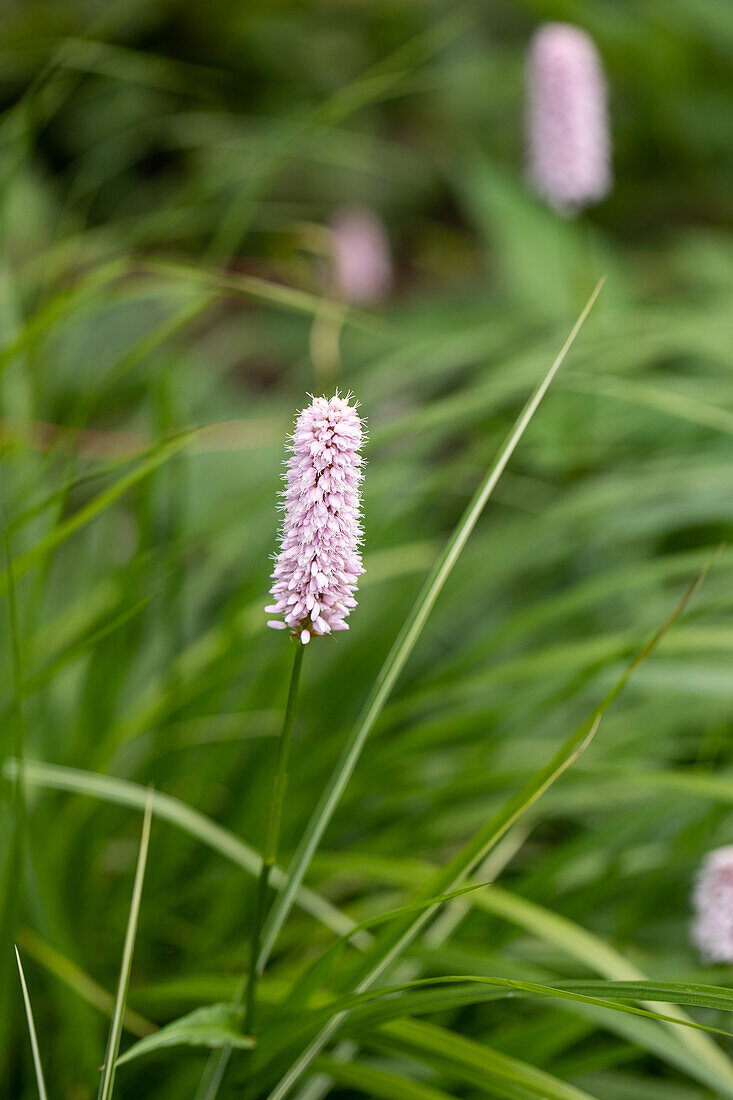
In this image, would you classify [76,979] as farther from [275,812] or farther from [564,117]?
[564,117]

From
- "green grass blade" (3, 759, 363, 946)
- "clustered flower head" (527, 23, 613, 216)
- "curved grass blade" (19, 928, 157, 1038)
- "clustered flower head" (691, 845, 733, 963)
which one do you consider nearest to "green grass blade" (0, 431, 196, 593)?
"green grass blade" (3, 759, 363, 946)

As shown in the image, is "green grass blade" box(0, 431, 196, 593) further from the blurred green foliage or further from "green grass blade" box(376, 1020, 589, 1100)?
"green grass blade" box(376, 1020, 589, 1100)

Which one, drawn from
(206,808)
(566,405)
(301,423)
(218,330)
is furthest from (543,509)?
(218,330)

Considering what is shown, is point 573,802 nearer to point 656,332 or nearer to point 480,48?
point 656,332

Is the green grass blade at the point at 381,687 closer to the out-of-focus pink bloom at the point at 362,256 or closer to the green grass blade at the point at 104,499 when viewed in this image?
the green grass blade at the point at 104,499

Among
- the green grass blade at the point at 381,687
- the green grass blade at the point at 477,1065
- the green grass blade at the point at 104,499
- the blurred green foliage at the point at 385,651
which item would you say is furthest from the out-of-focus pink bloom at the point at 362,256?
the green grass blade at the point at 477,1065
